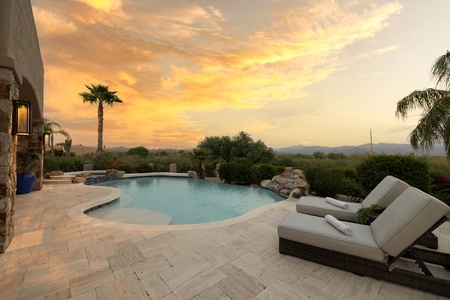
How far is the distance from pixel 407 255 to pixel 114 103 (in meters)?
17.9

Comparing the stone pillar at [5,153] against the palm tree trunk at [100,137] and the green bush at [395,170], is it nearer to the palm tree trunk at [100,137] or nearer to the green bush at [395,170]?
the green bush at [395,170]

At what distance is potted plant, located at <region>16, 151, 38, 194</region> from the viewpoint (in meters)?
6.61

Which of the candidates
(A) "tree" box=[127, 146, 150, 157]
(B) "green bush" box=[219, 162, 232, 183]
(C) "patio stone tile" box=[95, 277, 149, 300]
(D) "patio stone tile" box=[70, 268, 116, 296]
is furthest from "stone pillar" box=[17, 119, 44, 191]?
(A) "tree" box=[127, 146, 150, 157]

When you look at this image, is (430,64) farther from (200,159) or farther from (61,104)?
(61,104)

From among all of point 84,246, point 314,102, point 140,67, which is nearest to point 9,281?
point 84,246

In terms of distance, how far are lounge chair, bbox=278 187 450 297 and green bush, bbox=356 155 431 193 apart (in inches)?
159

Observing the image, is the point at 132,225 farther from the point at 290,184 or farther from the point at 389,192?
the point at 290,184

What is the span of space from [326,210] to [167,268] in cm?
323

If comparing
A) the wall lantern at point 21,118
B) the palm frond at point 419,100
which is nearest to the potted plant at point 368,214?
the palm frond at point 419,100

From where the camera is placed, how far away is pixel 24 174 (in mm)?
6633

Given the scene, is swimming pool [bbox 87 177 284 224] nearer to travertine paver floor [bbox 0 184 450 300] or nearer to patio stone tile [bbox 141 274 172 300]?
travertine paver floor [bbox 0 184 450 300]

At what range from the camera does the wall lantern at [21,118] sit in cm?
335

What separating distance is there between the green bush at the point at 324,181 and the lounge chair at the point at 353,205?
9.83 feet

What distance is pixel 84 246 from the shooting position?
3111 millimetres
